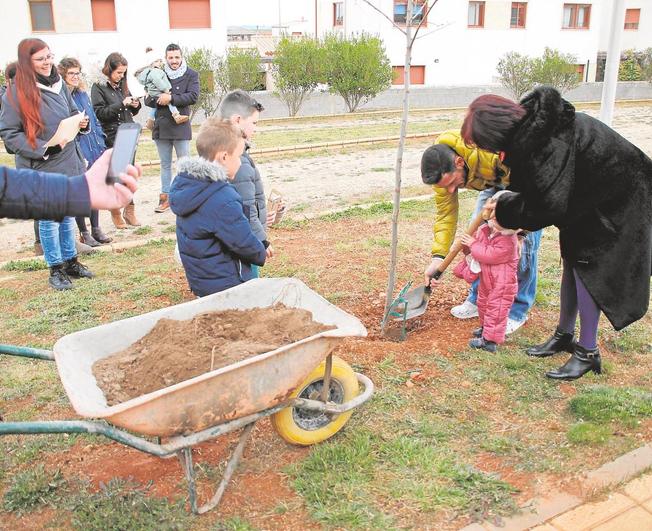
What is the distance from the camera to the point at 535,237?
4320 mm

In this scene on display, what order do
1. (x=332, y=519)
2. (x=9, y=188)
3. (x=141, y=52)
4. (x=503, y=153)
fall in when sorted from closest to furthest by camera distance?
(x=9, y=188), (x=332, y=519), (x=503, y=153), (x=141, y=52)

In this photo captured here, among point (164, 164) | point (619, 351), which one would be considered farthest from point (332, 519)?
point (164, 164)

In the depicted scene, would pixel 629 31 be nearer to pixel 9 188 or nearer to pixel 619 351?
pixel 619 351

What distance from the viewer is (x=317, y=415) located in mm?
3170

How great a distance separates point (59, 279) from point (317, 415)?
3.19 m

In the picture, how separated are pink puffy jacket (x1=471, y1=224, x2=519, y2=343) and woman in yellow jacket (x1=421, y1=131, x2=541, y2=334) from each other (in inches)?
10.9

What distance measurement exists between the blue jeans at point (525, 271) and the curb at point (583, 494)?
1.49m

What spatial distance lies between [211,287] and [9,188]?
1.54 metres

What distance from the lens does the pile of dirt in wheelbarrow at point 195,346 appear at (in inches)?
108

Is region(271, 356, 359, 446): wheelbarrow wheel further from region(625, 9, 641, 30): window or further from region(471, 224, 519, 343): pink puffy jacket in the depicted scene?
region(625, 9, 641, 30): window

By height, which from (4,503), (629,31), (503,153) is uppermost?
(629,31)

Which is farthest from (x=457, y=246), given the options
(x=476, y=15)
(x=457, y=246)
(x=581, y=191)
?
(x=476, y=15)

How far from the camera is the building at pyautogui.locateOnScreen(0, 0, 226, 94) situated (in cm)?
2509

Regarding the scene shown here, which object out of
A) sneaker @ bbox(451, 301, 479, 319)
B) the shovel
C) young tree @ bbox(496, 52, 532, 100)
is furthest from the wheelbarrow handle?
young tree @ bbox(496, 52, 532, 100)
